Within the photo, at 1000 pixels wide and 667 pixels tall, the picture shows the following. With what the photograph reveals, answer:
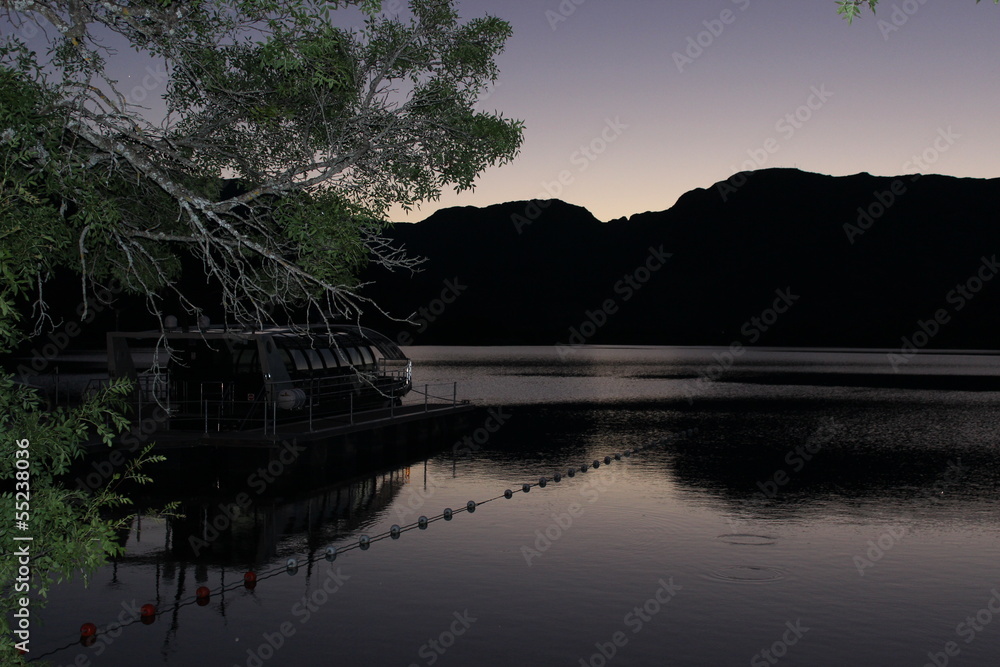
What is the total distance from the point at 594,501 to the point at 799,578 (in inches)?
335

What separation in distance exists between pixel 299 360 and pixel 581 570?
15.8 meters

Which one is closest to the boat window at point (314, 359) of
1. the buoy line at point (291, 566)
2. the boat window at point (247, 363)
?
the boat window at point (247, 363)

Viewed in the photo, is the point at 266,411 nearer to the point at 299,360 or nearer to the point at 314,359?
the point at 299,360

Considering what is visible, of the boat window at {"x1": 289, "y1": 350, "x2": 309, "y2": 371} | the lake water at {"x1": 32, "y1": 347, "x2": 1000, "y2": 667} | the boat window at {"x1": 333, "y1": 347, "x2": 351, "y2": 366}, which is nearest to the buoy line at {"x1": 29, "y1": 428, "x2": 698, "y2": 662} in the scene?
the lake water at {"x1": 32, "y1": 347, "x2": 1000, "y2": 667}

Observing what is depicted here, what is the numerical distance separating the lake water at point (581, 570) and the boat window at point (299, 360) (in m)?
4.65

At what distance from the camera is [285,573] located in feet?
48.9

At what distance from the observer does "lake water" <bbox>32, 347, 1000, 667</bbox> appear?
11.5m

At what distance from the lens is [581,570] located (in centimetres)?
1555

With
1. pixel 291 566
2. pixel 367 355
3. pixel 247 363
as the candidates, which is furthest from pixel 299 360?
pixel 291 566

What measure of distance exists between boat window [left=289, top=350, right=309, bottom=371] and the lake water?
4649 millimetres

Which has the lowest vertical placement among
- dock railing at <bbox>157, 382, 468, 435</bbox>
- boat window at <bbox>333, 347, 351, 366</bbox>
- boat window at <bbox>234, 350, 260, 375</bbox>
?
dock railing at <bbox>157, 382, 468, 435</bbox>

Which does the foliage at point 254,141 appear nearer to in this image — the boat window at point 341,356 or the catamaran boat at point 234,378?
the boat window at point 341,356

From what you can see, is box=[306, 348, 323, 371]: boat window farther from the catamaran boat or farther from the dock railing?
the dock railing

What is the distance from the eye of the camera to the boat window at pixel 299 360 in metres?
28.5
